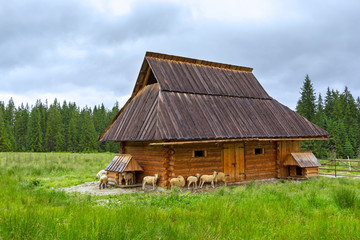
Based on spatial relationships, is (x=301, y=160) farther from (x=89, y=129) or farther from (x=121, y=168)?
(x=89, y=129)

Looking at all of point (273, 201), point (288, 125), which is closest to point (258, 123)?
point (288, 125)

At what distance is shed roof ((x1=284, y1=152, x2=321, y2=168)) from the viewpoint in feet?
59.2

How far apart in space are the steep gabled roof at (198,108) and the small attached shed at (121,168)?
107cm

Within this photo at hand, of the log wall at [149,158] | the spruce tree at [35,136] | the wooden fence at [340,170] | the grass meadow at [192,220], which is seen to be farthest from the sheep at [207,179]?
the spruce tree at [35,136]

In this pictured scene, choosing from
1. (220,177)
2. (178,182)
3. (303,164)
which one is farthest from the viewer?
(303,164)

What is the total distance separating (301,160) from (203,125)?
7.37m

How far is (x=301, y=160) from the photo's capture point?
1828 centimetres

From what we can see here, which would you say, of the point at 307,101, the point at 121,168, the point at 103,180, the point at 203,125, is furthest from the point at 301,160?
the point at 307,101

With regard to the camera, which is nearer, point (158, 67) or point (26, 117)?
point (158, 67)

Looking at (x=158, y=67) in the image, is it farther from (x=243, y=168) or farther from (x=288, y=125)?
(x=288, y=125)

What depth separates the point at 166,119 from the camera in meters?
14.1

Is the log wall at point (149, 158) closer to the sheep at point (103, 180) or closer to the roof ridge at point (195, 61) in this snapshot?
the sheep at point (103, 180)

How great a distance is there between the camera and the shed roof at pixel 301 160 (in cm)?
1803

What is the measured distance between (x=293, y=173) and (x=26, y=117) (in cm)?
7872
